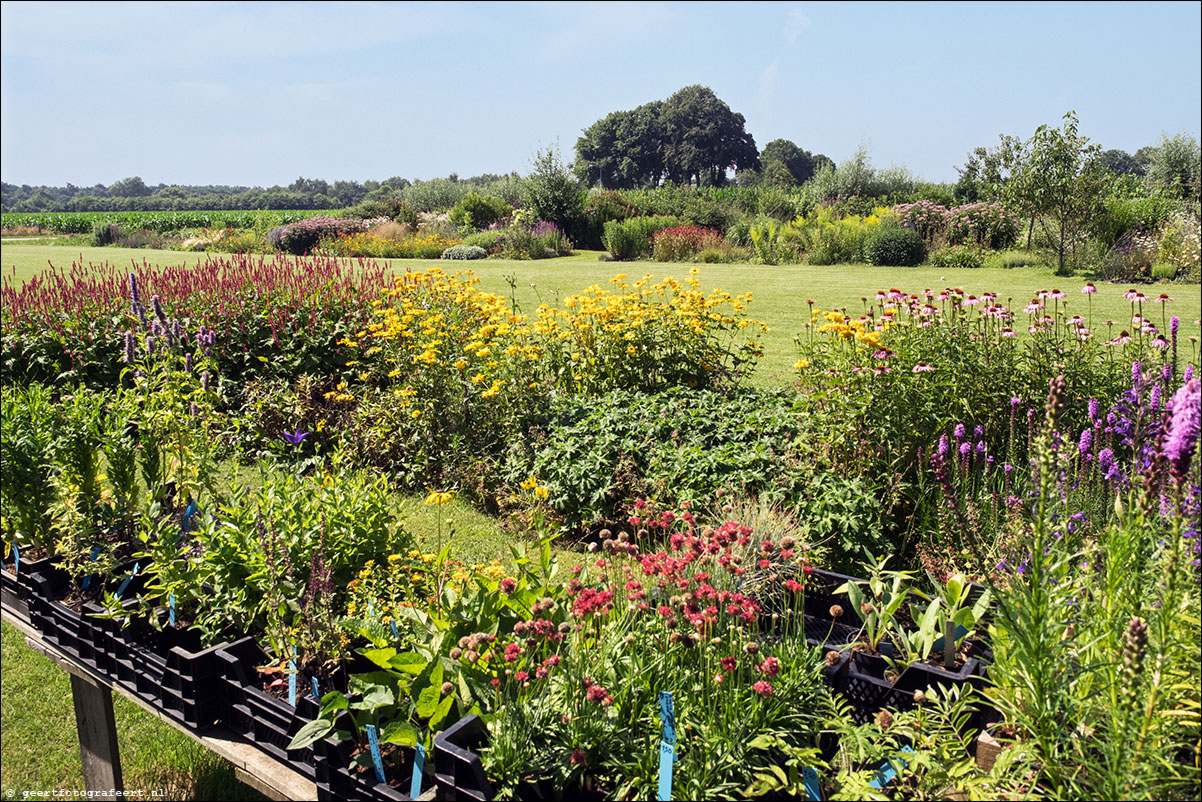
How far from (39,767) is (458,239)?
66.5 ft

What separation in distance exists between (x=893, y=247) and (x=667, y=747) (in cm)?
1730

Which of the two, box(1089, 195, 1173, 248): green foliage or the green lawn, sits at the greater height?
box(1089, 195, 1173, 248): green foliage

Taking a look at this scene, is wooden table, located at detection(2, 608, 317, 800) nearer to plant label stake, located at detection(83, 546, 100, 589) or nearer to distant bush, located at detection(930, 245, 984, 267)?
plant label stake, located at detection(83, 546, 100, 589)

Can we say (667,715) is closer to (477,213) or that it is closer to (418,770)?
(418,770)

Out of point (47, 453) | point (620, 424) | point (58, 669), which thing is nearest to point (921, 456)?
point (620, 424)

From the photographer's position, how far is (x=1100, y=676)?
1970 millimetres

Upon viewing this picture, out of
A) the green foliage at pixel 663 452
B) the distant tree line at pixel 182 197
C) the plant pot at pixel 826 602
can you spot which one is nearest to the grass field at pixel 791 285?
the green foliage at pixel 663 452

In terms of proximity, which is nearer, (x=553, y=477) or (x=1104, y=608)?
(x=1104, y=608)

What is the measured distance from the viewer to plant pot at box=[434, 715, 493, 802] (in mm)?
1903

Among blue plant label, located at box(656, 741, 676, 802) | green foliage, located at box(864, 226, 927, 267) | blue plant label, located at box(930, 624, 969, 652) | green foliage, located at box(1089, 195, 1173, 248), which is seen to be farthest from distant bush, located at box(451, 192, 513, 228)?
blue plant label, located at box(656, 741, 676, 802)

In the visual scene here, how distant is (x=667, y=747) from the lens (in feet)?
6.11

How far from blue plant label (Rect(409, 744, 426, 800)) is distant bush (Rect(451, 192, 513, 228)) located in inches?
935

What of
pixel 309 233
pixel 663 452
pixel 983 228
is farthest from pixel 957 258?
pixel 309 233

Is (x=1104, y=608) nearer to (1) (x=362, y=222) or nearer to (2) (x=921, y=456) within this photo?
(2) (x=921, y=456)
